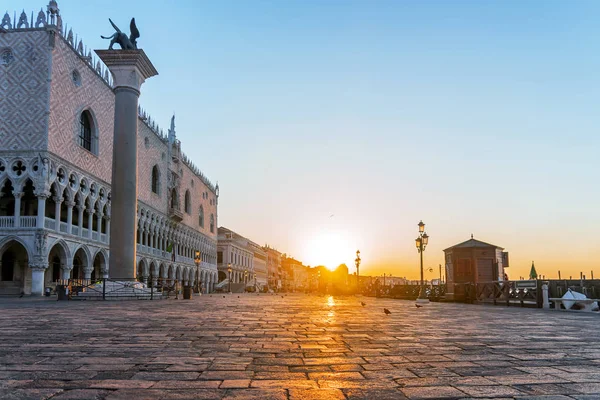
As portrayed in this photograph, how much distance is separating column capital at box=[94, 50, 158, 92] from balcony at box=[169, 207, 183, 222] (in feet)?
114

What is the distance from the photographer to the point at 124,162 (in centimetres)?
2508

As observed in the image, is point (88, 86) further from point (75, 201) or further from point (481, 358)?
point (481, 358)

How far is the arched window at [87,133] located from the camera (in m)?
37.4

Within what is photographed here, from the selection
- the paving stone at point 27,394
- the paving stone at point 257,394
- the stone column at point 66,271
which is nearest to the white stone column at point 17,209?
the stone column at point 66,271

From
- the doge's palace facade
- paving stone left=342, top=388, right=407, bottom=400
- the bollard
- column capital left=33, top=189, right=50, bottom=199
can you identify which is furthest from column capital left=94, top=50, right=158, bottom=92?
paving stone left=342, top=388, right=407, bottom=400

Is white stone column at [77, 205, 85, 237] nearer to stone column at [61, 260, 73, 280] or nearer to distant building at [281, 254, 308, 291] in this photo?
stone column at [61, 260, 73, 280]

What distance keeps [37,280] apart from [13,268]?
14.4 ft

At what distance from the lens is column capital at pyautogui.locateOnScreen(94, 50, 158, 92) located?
25.5 m

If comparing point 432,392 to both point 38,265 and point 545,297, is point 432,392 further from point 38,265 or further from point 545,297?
point 38,265

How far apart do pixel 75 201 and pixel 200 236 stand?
128ft

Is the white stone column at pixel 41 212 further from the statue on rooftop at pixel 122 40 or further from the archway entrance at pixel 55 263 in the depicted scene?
the statue on rooftop at pixel 122 40

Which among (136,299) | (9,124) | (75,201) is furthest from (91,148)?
(136,299)

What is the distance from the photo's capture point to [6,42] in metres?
32.7

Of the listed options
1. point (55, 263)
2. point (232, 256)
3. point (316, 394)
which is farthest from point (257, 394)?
point (232, 256)
